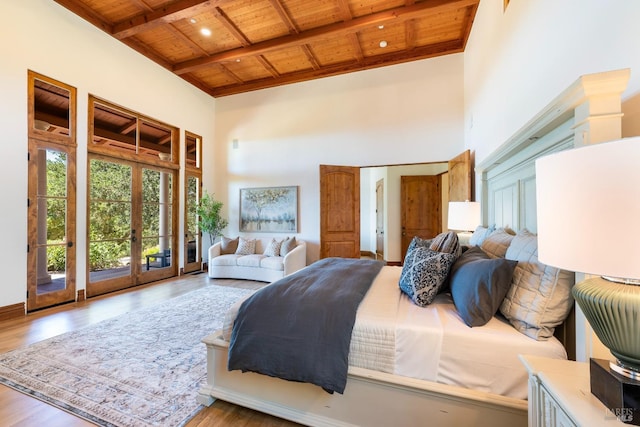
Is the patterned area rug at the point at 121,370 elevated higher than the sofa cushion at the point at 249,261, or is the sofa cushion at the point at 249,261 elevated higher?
the sofa cushion at the point at 249,261

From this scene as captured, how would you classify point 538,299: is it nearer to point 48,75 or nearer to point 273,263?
point 273,263

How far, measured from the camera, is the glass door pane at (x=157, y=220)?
4.91 metres

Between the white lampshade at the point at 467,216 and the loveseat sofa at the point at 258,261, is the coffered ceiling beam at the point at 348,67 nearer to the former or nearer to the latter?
the white lampshade at the point at 467,216

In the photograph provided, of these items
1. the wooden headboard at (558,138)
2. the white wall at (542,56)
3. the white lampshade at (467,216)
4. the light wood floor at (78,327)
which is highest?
the white wall at (542,56)

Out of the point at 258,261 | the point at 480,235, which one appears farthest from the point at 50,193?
the point at 480,235

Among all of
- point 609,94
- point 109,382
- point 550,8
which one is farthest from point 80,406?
point 550,8

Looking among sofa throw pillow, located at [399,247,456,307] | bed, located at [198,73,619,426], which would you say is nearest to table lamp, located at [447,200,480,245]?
bed, located at [198,73,619,426]

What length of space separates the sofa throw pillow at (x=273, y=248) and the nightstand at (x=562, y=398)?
4.61m

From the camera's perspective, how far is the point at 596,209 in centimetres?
67

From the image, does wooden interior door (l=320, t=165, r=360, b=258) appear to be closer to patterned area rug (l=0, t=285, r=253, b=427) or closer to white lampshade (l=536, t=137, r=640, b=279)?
patterned area rug (l=0, t=285, r=253, b=427)

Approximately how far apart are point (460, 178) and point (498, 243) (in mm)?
2397

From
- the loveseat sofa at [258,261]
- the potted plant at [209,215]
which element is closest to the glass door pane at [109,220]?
the potted plant at [209,215]

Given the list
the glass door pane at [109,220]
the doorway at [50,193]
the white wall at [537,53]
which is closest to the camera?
the white wall at [537,53]

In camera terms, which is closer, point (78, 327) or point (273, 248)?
point (78, 327)
